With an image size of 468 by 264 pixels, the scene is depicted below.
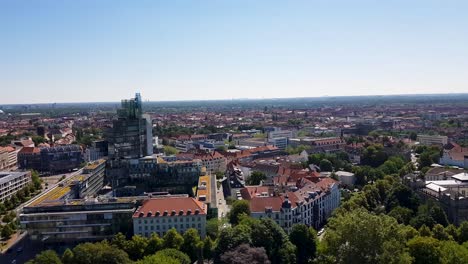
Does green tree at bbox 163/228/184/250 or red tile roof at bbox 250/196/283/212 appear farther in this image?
red tile roof at bbox 250/196/283/212

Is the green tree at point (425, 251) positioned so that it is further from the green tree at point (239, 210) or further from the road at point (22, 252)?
the road at point (22, 252)

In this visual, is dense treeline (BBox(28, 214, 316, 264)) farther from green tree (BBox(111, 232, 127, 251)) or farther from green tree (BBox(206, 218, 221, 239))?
green tree (BBox(206, 218, 221, 239))

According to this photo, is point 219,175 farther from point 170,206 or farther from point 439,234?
point 439,234

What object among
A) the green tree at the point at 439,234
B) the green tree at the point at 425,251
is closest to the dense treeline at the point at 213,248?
the green tree at the point at 425,251

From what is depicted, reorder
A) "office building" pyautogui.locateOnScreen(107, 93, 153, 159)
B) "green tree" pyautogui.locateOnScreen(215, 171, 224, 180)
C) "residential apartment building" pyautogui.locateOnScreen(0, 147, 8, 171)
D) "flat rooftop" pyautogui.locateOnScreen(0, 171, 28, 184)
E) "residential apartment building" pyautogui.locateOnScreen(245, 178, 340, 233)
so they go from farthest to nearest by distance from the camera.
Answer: "residential apartment building" pyautogui.locateOnScreen(0, 147, 8, 171), "green tree" pyautogui.locateOnScreen(215, 171, 224, 180), "office building" pyautogui.locateOnScreen(107, 93, 153, 159), "flat rooftop" pyautogui.locateOnScreen(0, 171, 28, 184), "residential apartment building" pyautogui.locateOnScreen(245, 178, 340, 233)

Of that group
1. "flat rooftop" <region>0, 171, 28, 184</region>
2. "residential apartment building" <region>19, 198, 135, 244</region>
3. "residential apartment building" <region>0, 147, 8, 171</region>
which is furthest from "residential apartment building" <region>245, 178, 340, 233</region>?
"residential apartment building" <region>0, 147, 8, 171</region>
